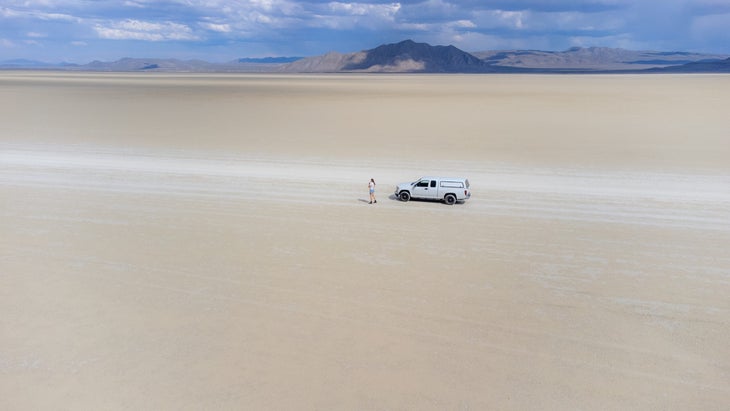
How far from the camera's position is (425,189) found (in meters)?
20.4

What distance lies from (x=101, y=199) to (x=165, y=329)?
11.5 m

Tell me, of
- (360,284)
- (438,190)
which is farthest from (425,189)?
(360,284)

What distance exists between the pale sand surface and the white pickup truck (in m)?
0.42

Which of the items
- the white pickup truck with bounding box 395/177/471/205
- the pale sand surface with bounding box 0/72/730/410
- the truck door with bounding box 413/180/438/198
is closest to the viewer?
the pale sand surface with bounding box 0/72/730/410

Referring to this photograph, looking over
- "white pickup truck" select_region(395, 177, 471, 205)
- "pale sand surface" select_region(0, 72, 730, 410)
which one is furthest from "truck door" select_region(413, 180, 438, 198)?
"pale sand surface" select_region(0, 72, 730, 410)

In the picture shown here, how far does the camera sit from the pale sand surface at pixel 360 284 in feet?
31.5

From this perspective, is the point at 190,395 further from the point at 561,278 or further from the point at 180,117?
the point at 180,117

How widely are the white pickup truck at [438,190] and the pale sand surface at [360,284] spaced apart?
16.7 inches

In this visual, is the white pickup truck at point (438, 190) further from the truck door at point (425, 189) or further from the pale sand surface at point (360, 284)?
the pale sand surface at point (360, 284)

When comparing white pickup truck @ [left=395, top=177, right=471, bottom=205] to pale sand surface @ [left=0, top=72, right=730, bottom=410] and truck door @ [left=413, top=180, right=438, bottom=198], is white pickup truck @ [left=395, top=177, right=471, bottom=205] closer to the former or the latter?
truck door @ [left=413, top=180, right=438, bottom=198]

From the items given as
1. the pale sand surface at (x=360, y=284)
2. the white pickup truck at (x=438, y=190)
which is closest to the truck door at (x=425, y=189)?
the white pickup truck at (x=438, y=190)

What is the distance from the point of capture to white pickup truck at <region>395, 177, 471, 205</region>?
19875mm

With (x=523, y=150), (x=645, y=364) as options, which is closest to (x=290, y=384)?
(x=645, y=364)

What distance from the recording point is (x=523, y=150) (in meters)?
31.6
